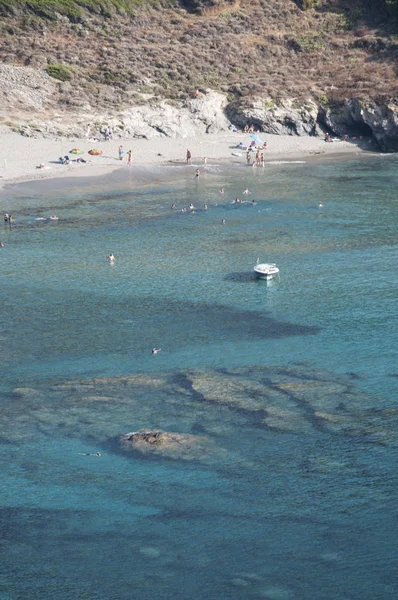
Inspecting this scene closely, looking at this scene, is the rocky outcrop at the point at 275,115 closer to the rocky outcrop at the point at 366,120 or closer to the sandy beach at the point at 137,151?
the sandy beach at the point at 137,151

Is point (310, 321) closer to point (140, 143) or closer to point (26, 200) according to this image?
point (26, 200)

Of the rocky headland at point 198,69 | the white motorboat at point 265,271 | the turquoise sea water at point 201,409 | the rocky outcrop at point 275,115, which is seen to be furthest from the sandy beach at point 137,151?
the white motorboat at point 265,271

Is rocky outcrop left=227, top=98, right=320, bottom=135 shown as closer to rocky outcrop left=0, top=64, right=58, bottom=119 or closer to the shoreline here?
the shoreline

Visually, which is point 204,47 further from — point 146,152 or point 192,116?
point 146,152

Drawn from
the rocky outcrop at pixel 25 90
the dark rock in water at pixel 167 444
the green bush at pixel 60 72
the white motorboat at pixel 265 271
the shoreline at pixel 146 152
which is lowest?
the dark rock in water at pixel 167 444

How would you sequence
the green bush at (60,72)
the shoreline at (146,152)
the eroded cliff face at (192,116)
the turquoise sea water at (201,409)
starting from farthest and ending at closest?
the green bush at (60,72) < the eroded cliff face at (192,116) < the shoreline at (146,152) < the turquoise sea water at (201,409)

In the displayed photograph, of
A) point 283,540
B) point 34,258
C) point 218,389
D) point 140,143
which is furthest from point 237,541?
point 140,143

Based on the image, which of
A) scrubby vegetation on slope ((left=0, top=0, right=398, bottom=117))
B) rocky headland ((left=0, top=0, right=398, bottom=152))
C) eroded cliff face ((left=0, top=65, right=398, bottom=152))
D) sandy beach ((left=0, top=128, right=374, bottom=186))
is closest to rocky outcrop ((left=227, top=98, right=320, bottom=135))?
eroded cliff face ((left=0, top=65, right=398, bottom=152))

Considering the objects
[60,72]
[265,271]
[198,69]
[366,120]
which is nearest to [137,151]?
[60,72]
